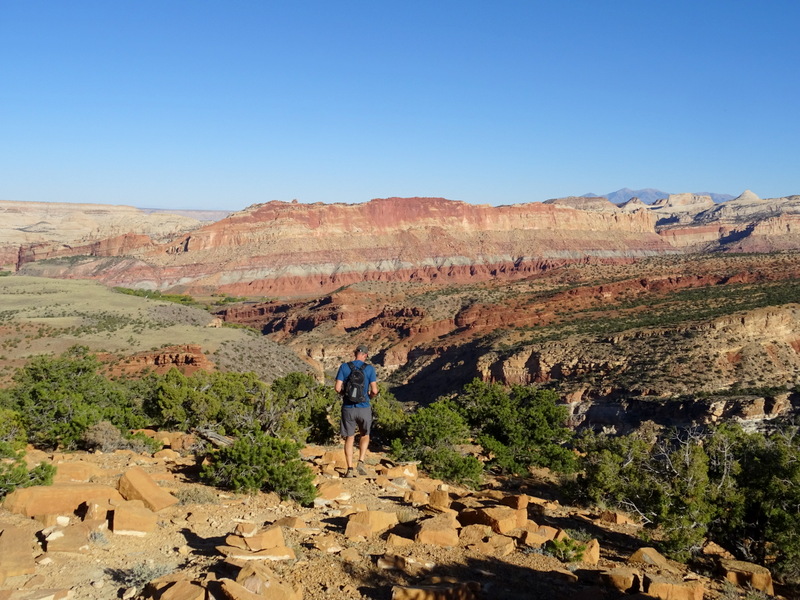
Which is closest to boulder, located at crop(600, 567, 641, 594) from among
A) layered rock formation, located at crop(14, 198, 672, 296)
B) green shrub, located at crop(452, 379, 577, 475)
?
green shrub, located at crop(452, 379, 577, 475)

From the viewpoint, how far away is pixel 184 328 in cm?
5872

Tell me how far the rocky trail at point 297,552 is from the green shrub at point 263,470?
0.73 ft

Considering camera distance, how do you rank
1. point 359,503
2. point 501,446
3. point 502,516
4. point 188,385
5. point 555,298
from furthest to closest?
1. point 555,298
2. point 188,385
3. point 501,446
4. point 359,503
5. point 502,516

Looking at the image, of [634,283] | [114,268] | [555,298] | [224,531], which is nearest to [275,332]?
[555,298]

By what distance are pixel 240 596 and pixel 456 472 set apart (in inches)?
390

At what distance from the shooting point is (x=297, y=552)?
7.10 metres

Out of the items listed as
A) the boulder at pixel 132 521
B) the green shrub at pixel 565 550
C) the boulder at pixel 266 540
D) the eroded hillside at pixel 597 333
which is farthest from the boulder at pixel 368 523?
the eroded hillside at pixel 597 333

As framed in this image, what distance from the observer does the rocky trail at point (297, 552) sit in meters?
6.10

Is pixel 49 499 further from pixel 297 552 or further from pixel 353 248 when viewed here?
pixel 353 248

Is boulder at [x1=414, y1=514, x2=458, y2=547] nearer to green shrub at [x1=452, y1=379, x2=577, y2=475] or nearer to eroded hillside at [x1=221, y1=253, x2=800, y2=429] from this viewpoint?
green shrub at [x1=452, y1=379, x2=577, y2=475]

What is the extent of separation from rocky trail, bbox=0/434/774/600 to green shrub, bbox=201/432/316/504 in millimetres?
221

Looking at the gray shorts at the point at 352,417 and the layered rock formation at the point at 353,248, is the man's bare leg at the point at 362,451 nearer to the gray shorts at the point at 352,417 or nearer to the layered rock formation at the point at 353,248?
the gray shorts at the point at 352,417

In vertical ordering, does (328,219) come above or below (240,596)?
above

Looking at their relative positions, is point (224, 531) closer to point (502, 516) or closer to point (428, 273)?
point (502, 516)
